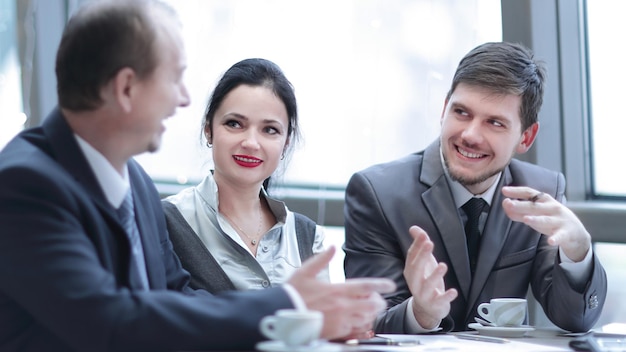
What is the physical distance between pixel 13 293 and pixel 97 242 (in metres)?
0.19

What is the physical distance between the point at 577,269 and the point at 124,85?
1522mm

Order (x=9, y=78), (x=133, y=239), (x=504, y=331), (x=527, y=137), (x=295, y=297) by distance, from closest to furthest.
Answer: (x=295, y=297) → (x=133, y=239) → (x=504, y=331) → (x=527, y=137) → (x=9, y=78)

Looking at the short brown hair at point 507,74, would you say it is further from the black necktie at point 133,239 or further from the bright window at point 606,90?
the black necktie at point 133,239

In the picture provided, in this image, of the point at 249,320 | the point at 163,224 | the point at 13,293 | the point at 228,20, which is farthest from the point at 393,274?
the point at 228,20

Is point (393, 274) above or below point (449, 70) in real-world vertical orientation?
below

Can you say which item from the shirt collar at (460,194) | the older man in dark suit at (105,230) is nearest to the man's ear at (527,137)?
the shirt collar at (460,194)

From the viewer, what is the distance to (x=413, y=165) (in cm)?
309

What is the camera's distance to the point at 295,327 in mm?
1562

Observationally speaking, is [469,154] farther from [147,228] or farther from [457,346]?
[147,228]

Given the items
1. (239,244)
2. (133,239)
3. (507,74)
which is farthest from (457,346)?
(507,74)

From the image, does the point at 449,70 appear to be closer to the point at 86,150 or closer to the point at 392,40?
the point at 392,40

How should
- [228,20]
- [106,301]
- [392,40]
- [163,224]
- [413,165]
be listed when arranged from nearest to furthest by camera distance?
[106,301] → [163,224] → [413,165] → [392,40] → [228,20]

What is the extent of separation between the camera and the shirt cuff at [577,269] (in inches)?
106

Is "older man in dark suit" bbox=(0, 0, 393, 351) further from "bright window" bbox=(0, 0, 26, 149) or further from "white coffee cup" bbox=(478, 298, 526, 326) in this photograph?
"bright window" bbox=(0, 0, 26, 149)
